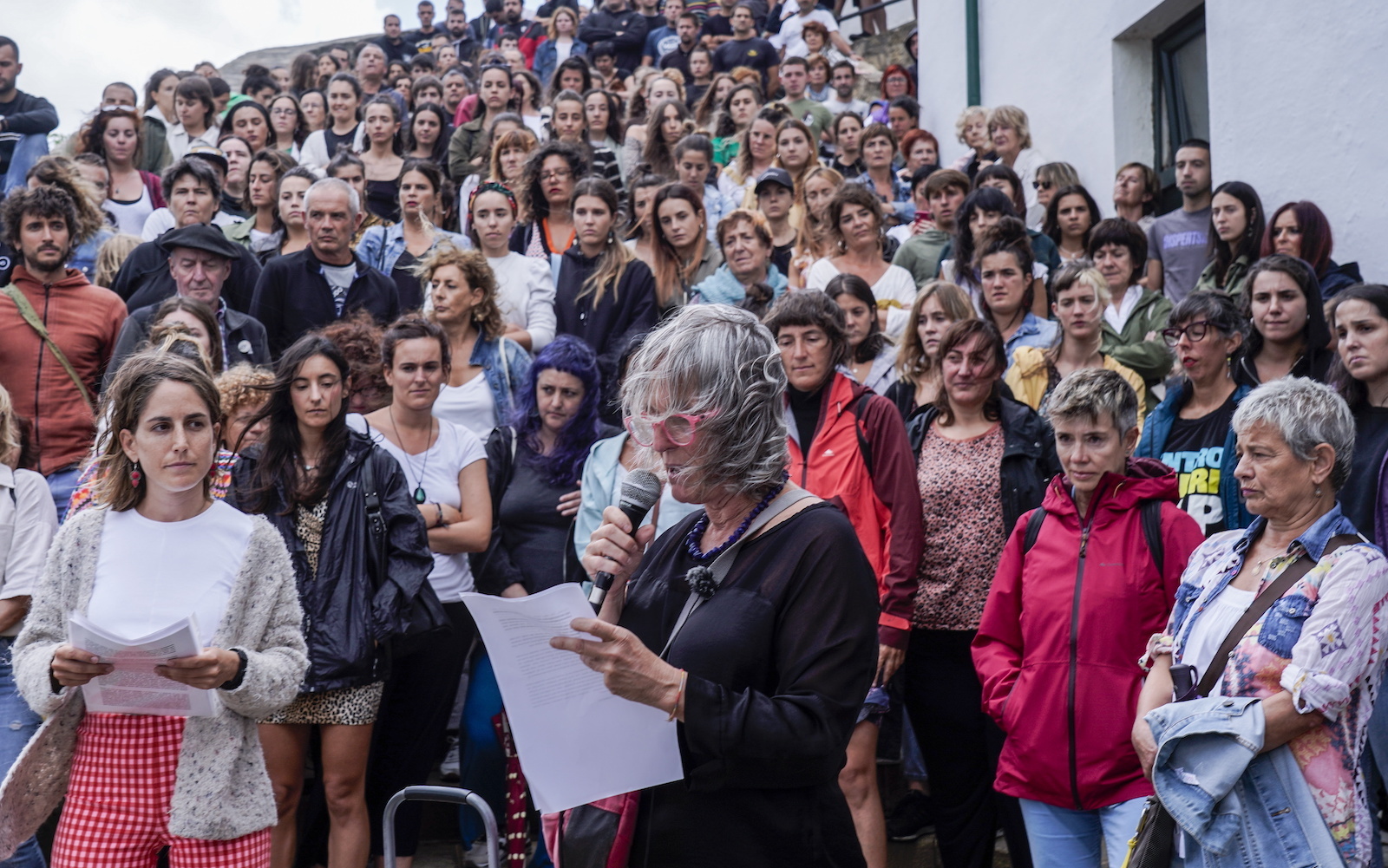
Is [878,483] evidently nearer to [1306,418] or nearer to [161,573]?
[1306,418]

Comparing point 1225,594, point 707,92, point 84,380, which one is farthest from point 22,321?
point 707,92

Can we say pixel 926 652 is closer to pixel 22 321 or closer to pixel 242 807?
pixel 242 807

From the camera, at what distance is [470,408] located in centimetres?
614

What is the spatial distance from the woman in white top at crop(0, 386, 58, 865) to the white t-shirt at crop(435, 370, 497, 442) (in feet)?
6.64

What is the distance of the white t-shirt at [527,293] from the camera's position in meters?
7.06

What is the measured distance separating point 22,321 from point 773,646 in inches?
190

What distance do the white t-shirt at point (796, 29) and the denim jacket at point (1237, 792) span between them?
1283 centimetres

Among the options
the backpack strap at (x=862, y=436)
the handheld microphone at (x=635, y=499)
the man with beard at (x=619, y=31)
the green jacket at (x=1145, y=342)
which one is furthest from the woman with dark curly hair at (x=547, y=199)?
the man with beard at (x=619, y=31)

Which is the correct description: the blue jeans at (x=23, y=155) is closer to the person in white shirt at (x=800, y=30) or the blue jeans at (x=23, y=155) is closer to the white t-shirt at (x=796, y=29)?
the person in white shirt at (x=800, y=30)

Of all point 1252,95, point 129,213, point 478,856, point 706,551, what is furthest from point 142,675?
point 1252,95

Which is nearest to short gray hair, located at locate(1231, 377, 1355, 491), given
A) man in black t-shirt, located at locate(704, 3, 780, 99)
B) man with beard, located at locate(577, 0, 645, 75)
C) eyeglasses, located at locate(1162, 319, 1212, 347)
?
eyeglasses, located at locate(1162, 319, 1212, 347)

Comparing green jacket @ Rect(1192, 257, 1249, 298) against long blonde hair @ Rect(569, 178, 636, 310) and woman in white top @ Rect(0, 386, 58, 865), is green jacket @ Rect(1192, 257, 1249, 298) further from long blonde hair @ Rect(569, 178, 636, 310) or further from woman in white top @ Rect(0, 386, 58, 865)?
woman in white top @ Rect(0, 386, 58, 865)

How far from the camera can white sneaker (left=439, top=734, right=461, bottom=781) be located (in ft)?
18.5

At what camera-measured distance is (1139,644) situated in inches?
152
